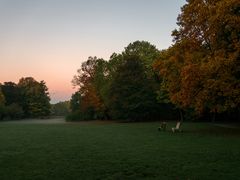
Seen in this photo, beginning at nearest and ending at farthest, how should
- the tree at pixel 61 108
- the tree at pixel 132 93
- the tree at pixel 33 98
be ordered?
the tree at pixel 132 93, the tree at pixel 33 98, the tree at pixel 61 108

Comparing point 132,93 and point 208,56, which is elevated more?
point 208,56

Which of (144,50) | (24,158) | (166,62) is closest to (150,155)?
(24,158)

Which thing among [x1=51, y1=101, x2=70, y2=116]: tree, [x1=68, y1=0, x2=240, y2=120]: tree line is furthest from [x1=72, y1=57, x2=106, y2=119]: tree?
[x1=51, y1=101, x2=70, y2=116]: tree

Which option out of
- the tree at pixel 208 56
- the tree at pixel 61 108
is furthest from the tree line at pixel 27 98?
the tree at pixel 208 56

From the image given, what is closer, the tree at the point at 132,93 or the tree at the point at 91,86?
the tree at the point at 132,93

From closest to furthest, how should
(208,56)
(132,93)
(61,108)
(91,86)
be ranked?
(208,56), (132,93), (91,86), (61,108)

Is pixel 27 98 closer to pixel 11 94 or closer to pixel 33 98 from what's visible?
pixel 33 98

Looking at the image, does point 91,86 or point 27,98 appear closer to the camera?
point 91,86

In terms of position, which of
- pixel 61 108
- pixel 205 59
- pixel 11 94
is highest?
pixel 11 94

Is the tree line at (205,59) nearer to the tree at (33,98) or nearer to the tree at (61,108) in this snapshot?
the tree at (33,98)

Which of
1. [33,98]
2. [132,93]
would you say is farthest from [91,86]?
[33,98]

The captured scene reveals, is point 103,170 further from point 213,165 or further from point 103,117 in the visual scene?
point 103,117

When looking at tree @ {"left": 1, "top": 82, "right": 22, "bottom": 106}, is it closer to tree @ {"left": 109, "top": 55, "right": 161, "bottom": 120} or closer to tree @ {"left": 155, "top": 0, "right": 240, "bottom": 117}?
tree @ {"left": 109, "top": 55, "right": 161, "bottom": 120}

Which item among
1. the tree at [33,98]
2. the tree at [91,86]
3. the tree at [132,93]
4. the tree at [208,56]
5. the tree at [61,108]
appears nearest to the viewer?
the tree at [208,56]
